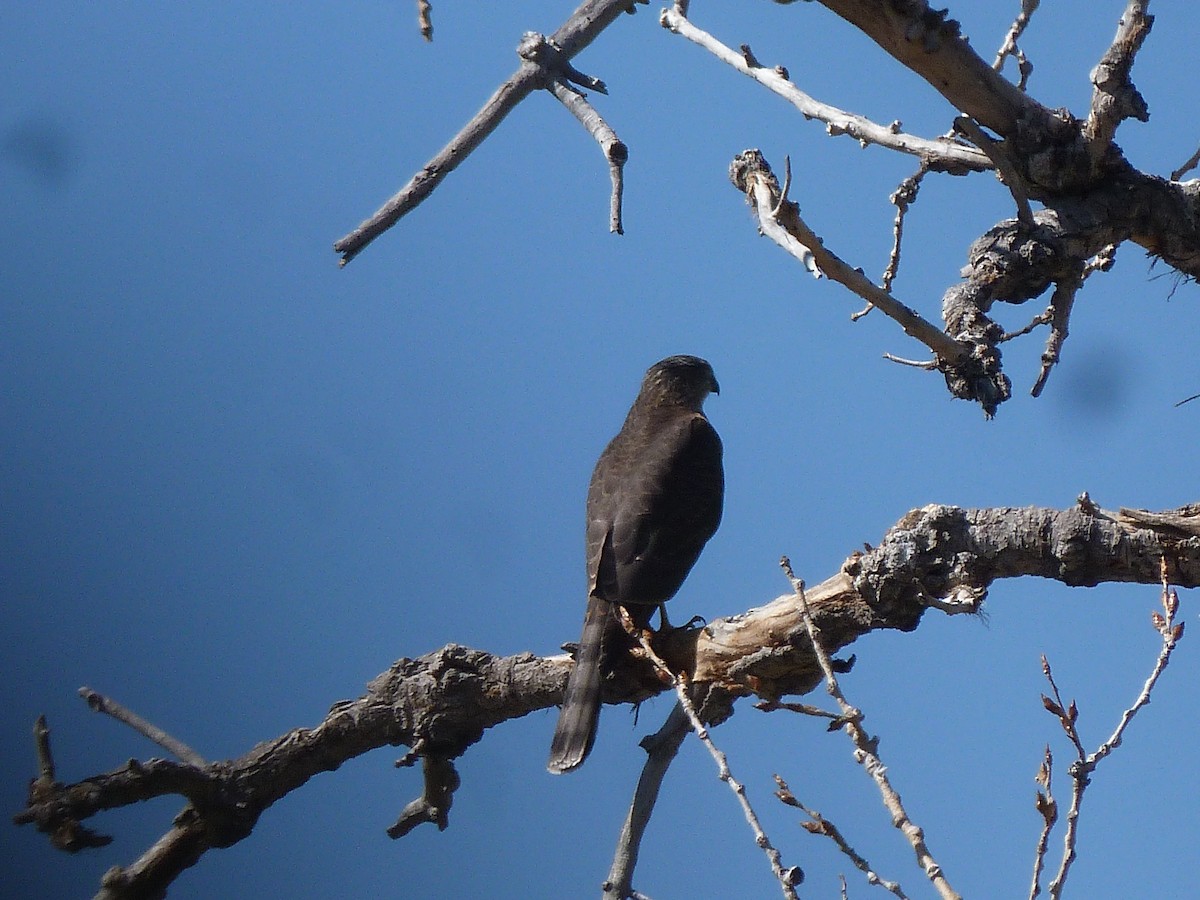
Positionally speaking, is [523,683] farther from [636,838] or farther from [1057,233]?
[1057,233]

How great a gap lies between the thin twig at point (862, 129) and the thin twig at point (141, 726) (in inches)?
108

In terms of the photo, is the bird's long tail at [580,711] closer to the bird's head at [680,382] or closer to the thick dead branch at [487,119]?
the thick dead branch at [487,119]

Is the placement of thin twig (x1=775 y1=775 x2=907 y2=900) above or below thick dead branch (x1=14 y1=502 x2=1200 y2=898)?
below

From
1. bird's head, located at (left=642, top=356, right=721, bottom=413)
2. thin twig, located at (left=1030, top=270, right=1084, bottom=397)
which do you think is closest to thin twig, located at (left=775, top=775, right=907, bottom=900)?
thin twig, located at (left=1030, top=270, right=1084, bottom=397)

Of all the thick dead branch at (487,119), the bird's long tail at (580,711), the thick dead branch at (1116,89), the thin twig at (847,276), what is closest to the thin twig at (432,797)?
the bird's long tail at (580,711)

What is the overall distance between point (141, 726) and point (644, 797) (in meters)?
1.76

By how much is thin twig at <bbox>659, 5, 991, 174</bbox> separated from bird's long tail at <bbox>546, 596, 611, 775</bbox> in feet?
5.64

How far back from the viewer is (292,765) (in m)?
4.00

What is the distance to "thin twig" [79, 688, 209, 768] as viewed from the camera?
11.3 ft

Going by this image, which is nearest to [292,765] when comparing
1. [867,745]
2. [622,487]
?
[622,487]

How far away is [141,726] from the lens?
364 cm

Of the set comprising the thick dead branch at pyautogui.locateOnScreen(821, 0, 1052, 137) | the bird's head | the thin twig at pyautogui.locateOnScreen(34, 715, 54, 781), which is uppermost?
the bird's head

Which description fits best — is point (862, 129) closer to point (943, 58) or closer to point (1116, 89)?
point (943, 58)

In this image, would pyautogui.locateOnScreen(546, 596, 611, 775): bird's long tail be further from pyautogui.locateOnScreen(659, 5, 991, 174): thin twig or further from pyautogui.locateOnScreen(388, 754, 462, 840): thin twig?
pyautogui.locateOnScreen(659, 5, 991, 174): thin twig
